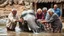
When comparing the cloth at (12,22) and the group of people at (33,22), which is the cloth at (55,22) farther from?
the cloth at (12,22)

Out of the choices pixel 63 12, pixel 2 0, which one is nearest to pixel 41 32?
pixel 63 12

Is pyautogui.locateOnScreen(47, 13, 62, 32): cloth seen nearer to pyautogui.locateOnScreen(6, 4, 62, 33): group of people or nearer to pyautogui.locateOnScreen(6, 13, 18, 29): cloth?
pyautogui.locateOnScreen(6, 4, 62, 33): group of people

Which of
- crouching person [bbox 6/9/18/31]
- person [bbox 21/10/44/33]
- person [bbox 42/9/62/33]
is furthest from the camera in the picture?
crouching person [bbox 6/9/18/31]

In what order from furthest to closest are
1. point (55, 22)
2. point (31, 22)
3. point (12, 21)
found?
1. point (12, 21)
2. point (55, 22)
3. point (31, 22)

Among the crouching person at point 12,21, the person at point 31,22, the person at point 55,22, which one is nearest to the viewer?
the person at point 31,22

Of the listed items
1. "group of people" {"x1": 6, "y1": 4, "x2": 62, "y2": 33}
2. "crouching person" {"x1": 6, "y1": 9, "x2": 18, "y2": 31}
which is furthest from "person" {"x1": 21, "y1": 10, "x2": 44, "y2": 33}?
"crouching person" {"x1": 6, "y1": 9, "x2": 18, "y2": 31}

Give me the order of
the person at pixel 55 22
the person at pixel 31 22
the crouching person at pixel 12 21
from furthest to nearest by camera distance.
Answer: the crouching person at pixel 12 21 → the person at pixel 55 22 → the person at pixel 31 22

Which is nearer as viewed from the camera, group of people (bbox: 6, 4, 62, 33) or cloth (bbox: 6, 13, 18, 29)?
group of people (bbox: 6, 4, 62, 33)

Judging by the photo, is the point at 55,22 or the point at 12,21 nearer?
the point at 55,22

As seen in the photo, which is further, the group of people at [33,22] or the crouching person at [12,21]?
the crouching person at [12,21]

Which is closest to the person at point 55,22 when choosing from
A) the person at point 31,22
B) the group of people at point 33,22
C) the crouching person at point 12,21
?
the group of people at point 33,22

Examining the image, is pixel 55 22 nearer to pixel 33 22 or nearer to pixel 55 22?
pixel 55 22

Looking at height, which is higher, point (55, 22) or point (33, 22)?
point (33, 22)

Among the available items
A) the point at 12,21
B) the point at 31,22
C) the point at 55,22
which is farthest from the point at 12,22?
the point at 55,22
